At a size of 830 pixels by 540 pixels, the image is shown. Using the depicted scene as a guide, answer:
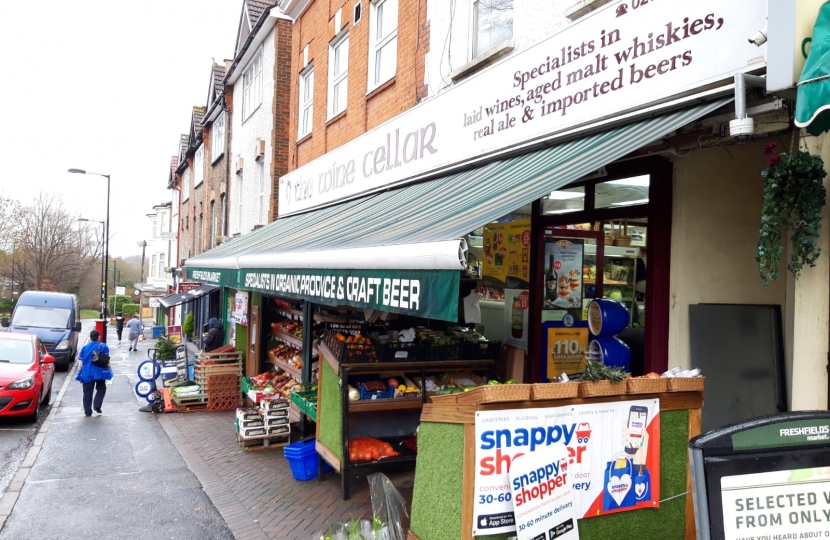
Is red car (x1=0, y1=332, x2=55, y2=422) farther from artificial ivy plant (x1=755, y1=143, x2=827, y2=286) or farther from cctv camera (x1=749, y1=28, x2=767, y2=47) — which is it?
cctv camera (x1=749, y1=28, x2=767, y2=47)

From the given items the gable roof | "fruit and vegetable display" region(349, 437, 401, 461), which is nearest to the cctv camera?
"fruit and vegetable display" region(349, 437, 401, 461)

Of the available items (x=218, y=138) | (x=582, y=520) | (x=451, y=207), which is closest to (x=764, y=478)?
(x=582, y=520)

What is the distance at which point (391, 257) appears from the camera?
446 centimetres

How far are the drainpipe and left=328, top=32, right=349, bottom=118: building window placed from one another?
8.67 m

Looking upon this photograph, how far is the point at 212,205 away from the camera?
928 inches

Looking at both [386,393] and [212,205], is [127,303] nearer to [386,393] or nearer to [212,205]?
[212,205]

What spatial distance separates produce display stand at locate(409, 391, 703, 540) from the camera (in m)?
3.82

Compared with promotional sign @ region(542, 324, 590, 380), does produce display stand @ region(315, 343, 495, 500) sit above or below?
below

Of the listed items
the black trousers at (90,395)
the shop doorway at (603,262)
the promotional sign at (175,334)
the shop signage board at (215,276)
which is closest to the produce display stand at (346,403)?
the shop doorway at (603,262)

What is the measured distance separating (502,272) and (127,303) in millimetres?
59162

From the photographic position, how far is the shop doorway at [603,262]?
525cm

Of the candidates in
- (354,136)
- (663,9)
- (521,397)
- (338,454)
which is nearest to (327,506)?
(338,454)

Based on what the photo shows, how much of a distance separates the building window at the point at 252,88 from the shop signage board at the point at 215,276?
6.17 meters

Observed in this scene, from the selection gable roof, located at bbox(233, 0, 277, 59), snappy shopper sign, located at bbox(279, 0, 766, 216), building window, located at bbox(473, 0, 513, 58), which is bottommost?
snappy shopper sign, located at bbox(279, 0, 766, 216)
